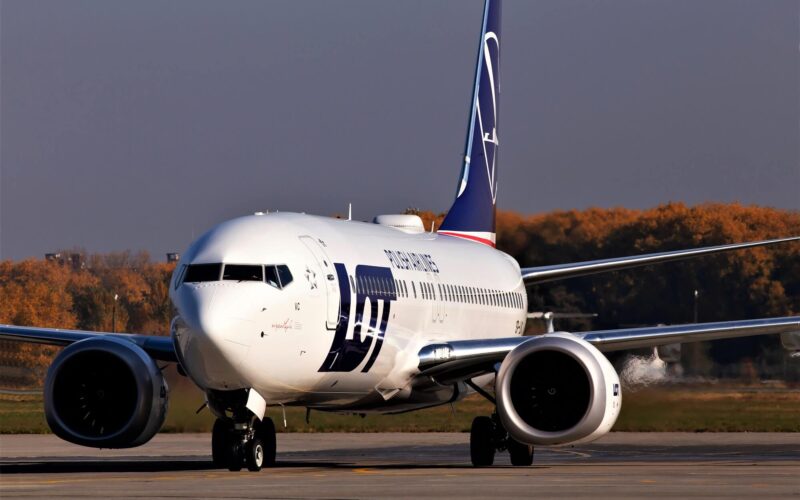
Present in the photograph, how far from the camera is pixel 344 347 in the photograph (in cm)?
2208

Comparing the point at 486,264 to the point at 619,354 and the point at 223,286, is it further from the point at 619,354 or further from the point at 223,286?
the point at 223,286

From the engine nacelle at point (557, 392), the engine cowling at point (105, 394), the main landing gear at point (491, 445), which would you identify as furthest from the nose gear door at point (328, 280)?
the main landing gear at point (491, 445)

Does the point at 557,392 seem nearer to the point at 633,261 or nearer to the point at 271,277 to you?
the point at 271,277

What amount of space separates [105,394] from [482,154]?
13540 millimetres

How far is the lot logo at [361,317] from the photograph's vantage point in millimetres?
21984

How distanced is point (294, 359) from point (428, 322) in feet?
18.2

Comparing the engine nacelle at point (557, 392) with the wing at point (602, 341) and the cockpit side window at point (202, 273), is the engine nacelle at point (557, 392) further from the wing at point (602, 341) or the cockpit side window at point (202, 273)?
the cockpit side window at point (202, 273)

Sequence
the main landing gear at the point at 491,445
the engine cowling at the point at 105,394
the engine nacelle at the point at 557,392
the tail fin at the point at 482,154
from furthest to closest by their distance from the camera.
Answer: the tail fin at the point at 482,154
the main landing gear at the point at 491,445
the engine cowling at the point at 105,394
the engine nacelle at the point at 557,392

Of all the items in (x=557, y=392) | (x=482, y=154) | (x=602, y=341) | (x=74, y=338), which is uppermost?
(x=482, y=154)

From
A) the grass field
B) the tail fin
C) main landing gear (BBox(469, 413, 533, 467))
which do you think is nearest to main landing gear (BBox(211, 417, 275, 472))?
main landing gear (BBox(469, 413, 533, 467))

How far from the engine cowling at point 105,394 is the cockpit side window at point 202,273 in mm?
2695

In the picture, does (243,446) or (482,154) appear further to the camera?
(482,154)

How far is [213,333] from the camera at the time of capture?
757 inches

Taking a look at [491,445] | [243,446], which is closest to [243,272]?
[243,446]
